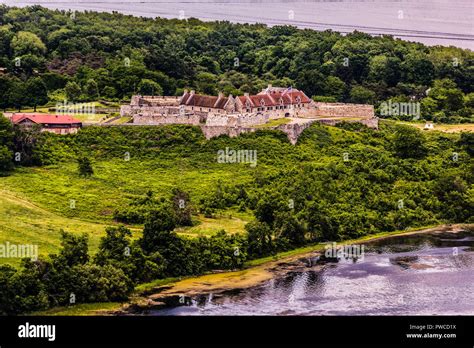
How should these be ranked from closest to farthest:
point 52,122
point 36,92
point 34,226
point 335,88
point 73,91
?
point 34,226
point 52,122
point 36,92
point 73,91
point 335,88

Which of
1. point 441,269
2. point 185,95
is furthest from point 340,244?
point 185,95

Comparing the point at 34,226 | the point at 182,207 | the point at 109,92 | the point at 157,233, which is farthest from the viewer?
the point at 109,92

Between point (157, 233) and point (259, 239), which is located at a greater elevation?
point (157, 233)

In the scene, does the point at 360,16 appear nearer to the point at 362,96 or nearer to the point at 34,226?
the point at 362,96

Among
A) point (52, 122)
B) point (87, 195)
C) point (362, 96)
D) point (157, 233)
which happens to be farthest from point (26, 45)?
point (157, 233)

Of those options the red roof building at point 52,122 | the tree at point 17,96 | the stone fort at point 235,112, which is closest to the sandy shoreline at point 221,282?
the stone fort at point 235,112
